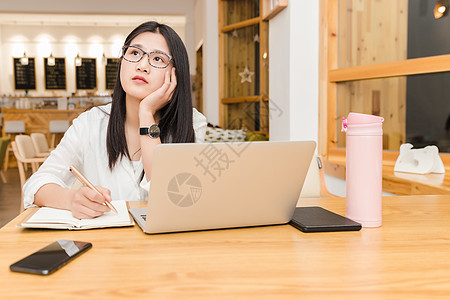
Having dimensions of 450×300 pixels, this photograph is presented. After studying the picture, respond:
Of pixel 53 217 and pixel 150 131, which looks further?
pixel 150 131

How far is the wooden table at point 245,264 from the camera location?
0.60 m

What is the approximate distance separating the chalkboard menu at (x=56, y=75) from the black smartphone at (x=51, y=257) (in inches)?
469

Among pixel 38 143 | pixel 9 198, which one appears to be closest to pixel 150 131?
pixel 9 198

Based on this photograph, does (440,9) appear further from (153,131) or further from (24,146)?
(24,146)

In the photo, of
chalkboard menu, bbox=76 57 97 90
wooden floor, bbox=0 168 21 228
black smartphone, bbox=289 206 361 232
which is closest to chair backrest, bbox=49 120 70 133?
wooden floor, bbox=0 168 21 228

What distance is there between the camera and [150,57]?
1488 millimetres

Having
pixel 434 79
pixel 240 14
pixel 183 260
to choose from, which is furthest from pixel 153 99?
pixel 240 14

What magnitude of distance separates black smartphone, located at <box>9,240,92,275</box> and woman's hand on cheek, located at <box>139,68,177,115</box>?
81cm

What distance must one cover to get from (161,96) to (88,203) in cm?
63

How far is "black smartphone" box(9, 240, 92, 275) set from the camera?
0.66m

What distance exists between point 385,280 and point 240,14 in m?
5.06

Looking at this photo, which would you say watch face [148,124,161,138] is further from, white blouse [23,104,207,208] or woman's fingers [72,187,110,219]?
woman's fingers [72,187,110,219]

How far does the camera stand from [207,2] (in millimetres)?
6082

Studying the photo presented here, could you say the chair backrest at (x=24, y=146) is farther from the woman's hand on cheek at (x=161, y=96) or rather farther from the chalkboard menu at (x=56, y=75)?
the chalkboard menu at (x=56, y=75)
